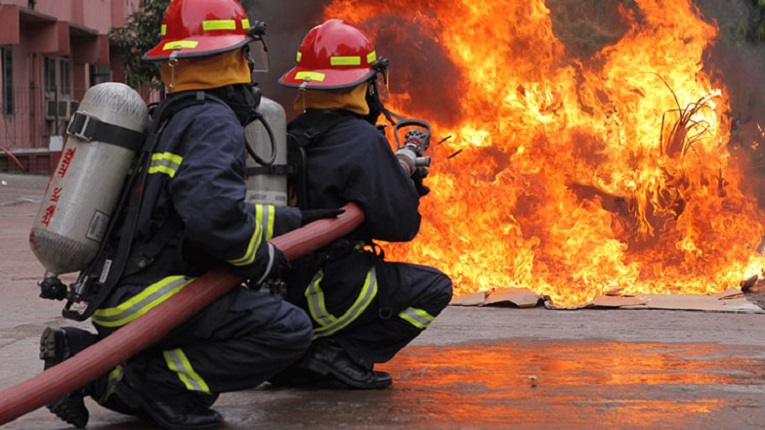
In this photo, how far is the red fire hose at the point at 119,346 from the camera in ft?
12.3

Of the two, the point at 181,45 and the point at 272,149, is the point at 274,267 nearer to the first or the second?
the point at 272,149

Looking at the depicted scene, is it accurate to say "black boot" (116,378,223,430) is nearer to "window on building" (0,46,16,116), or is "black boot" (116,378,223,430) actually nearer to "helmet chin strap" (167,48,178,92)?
"helmet chin strap" (167,48,178,92)

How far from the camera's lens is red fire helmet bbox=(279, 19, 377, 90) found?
537 cm

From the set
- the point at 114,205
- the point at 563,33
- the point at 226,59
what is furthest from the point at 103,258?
the point at 563,33

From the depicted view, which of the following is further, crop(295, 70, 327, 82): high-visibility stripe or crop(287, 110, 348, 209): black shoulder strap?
crop(295, 70, 327, 82): high-visibility stripe

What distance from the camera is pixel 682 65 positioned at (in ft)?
31.9

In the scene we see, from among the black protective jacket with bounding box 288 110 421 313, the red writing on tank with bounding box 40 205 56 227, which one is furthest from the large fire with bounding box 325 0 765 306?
the red writing on tank with bounding box 40 205 56 227

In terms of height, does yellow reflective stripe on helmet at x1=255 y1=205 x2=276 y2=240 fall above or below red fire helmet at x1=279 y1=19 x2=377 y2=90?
below

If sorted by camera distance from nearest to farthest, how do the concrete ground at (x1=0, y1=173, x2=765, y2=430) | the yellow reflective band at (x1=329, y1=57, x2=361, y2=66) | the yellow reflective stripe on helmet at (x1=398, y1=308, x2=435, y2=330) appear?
the concrete ground at (x1=0, y1=173, x2=765, y2=430) < the yellow reflective stripe on helmet at (x1=398, y1=308, x2=435, y2=330) < the yellow reflective band at (x1=329, y1=57, x2=361, y2=66)

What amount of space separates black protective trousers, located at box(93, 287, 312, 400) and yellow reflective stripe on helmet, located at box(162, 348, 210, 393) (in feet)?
0.03

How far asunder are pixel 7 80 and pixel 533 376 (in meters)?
20.8

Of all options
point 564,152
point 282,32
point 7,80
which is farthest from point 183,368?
point 7,80

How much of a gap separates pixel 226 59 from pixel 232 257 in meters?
0.81

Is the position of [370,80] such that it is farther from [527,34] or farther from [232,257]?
[527,34]
